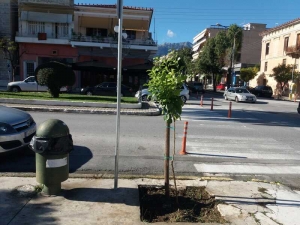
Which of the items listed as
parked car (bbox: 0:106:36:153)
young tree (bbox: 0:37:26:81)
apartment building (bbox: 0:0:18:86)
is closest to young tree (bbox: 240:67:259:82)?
young tree (bbox: 0:37:26:81)

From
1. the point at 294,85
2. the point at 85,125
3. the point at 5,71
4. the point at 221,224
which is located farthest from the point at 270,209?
the point at 294,85

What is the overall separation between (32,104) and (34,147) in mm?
11621

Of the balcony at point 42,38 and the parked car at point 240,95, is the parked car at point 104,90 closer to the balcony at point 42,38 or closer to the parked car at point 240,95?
the balcony at point 42,38

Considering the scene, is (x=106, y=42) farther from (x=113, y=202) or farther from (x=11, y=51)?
(x=113, y=202)

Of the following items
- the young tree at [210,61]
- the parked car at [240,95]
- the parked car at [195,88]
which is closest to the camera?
the parked car at [240,95]

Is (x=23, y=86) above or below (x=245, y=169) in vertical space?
above

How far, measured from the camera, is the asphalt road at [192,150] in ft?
19.7

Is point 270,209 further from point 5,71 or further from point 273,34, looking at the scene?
point 273,34

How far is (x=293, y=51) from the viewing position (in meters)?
38.3

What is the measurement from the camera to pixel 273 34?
45312 mm

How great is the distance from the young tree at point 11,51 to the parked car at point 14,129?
22273 millimetres

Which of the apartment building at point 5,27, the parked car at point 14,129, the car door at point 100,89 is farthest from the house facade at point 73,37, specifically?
the parked car at point 14,129

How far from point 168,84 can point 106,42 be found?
81.9 ft

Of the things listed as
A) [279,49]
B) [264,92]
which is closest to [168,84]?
[264,92]
